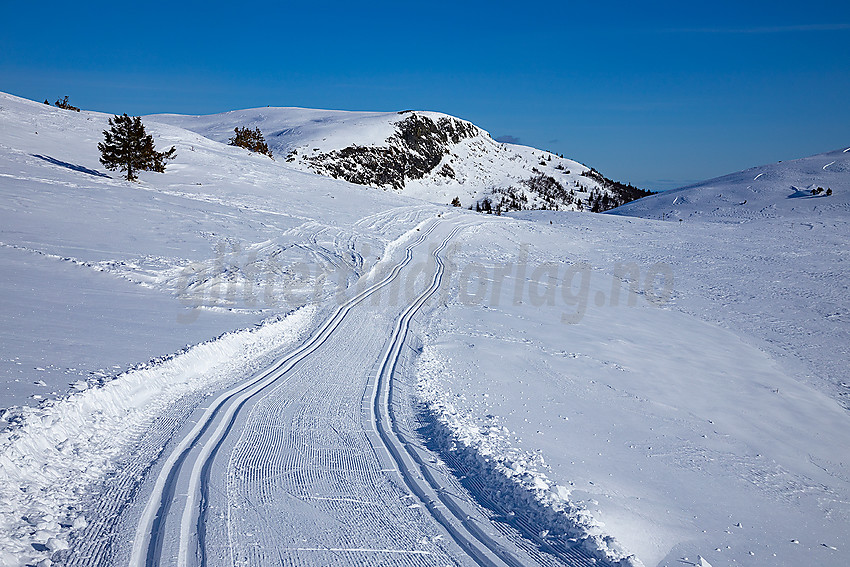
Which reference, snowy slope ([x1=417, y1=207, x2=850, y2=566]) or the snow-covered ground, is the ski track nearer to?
the snow-covered ground

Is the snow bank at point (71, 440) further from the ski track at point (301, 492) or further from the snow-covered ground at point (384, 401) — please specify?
the ski track at point (301, 492)

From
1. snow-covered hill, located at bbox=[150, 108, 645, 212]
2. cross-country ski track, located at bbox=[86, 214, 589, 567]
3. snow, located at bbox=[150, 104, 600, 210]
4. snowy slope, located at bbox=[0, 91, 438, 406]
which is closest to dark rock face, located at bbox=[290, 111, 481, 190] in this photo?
snow-covered hill, located at bbox=[150, 108, 645, 212]

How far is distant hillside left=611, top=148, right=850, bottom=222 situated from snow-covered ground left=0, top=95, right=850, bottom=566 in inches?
584

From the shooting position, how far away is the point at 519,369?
868cm

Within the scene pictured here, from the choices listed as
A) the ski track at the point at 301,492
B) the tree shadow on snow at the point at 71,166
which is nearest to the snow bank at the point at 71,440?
the ski track at the point at 301,492

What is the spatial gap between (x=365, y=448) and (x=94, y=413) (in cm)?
307

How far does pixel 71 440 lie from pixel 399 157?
57.8 m

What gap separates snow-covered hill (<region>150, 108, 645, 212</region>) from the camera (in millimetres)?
52844

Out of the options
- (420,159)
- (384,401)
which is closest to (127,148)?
(384,401)

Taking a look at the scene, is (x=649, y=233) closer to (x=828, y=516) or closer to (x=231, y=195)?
(x=231, y=195)

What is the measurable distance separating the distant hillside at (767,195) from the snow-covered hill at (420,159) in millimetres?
15162

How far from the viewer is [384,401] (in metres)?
6.80

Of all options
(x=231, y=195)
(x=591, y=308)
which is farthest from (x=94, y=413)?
(x=231, y=195)

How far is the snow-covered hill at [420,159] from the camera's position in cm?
5284
